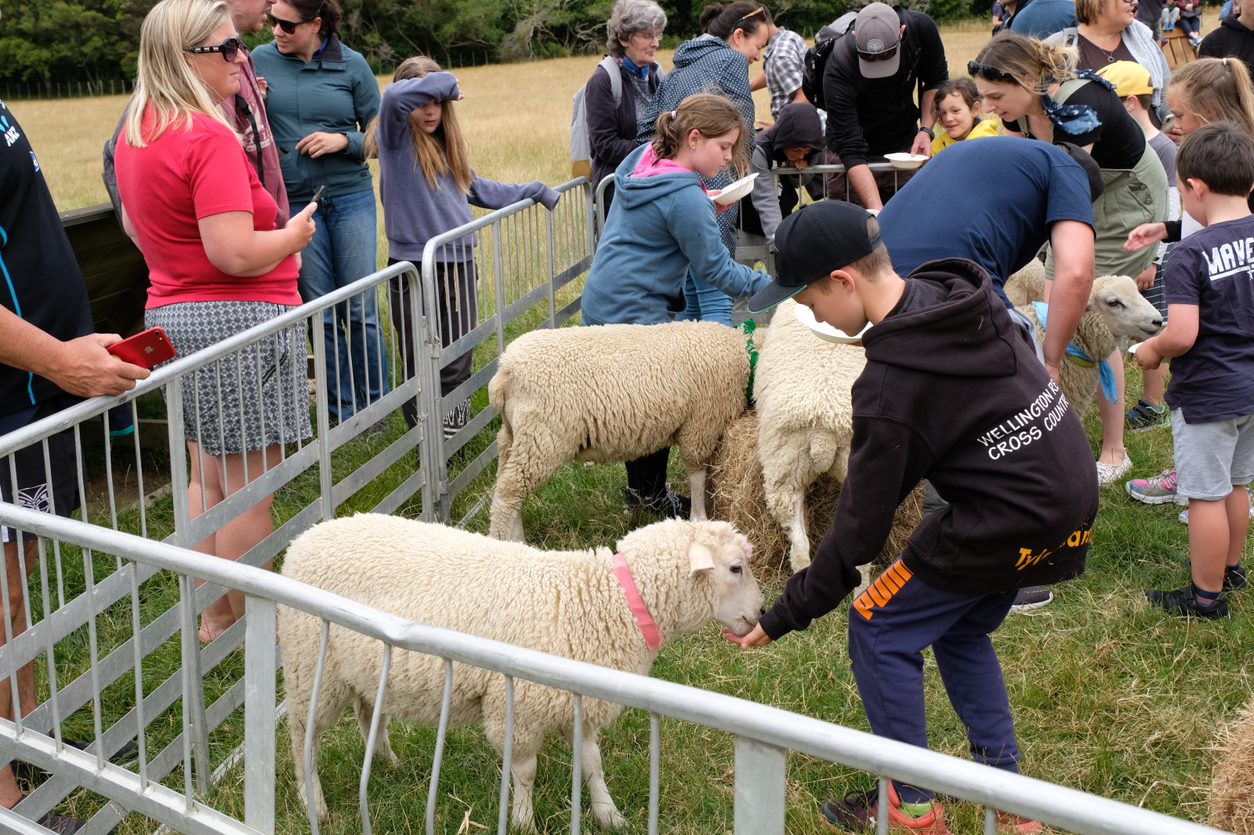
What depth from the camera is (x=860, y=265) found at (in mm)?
2611

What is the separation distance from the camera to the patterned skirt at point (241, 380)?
12.2ft

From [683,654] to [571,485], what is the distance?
1777 mm

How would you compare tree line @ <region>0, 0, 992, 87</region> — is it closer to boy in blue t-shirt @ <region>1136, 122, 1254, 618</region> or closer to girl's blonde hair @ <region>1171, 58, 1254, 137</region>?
girl's blonde hair @ <region>1171, 58, 1254, 137</region>

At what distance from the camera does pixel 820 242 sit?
2.55 m

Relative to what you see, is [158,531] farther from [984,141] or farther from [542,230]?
[984,141]

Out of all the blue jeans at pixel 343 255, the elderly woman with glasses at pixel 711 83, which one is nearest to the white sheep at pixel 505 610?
the blue jeans at pixel 343 255

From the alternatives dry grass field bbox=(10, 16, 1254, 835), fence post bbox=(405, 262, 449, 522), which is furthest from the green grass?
fence post bbox=(405, 262, 449, 522)

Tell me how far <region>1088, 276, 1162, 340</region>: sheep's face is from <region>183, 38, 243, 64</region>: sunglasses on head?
3631mm

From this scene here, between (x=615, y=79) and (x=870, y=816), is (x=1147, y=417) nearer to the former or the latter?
(x=615, y=79)

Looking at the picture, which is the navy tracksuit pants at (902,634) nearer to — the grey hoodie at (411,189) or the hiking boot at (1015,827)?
the hiking boot at (1015,827)

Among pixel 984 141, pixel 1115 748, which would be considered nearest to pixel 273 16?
pixel 984 141

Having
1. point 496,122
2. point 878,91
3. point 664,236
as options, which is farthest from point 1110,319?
point 496,122

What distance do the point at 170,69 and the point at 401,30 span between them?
157ft

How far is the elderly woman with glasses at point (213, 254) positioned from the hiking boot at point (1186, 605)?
3.21 m
